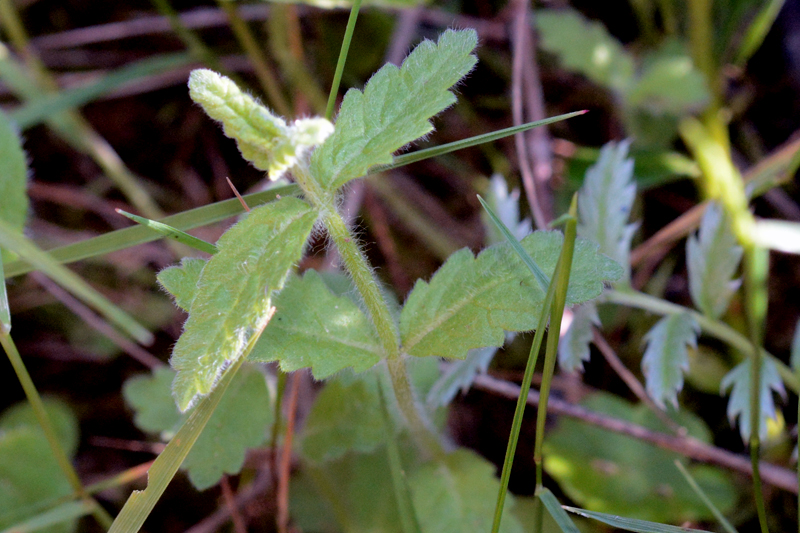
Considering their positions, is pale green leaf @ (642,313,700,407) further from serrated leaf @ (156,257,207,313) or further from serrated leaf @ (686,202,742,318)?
serrated leaf @ (156,257,207,313)

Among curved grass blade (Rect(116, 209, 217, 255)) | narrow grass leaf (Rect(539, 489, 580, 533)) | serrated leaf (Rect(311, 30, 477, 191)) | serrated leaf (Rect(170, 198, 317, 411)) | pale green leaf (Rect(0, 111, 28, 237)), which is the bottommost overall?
narrow grass leaf (Rect(539, 489, 580, 533))

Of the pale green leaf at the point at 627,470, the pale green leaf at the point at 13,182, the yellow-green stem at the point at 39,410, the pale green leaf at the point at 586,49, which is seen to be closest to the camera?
the yellow-green stem at the point at 39,410

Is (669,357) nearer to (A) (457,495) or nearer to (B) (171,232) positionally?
(A) (457,495)

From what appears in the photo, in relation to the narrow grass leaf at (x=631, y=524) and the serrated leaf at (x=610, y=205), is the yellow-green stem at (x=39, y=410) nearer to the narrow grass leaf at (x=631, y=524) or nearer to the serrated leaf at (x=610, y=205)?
the narrow grass leaf at (x=631, y=524)

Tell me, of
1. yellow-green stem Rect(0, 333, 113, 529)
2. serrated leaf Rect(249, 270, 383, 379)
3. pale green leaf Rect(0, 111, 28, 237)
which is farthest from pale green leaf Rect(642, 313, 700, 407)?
pale green leaf Rect(0, 111, 28, 237)

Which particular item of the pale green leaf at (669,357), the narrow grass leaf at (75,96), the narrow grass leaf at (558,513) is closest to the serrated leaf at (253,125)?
the narrow grass leaf at (558,513)

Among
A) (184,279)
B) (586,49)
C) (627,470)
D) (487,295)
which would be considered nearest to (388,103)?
(487,295)

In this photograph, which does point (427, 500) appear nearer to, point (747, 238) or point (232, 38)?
point (747, 238)
